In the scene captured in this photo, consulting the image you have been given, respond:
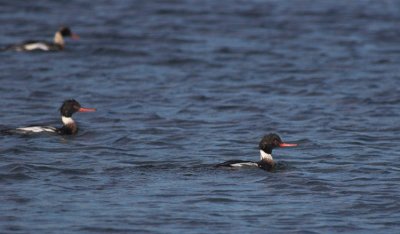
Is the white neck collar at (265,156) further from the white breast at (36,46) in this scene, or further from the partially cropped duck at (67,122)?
the white breast at (36,46)

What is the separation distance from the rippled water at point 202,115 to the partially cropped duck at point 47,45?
19cm

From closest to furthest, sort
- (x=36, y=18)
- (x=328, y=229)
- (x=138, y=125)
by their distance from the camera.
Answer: (x=328, y=229) < (x=138, y=125) < (x=36, y=18)

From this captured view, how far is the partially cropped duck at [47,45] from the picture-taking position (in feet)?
98.3

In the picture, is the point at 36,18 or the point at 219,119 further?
the point at 36,18

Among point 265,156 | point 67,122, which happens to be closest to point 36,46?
point 67,122

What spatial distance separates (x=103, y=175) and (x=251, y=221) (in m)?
3.28

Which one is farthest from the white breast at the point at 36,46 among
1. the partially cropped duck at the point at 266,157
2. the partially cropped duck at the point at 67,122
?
the partially cropped duck at the point at 266,157

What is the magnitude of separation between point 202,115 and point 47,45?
26.7 feet

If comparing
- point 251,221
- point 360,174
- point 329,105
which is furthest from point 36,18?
point 251,221

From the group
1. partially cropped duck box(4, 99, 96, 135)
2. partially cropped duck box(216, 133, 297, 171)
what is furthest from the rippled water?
partially cropped duck box(4, 99, 96, 135)

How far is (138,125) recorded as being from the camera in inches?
869

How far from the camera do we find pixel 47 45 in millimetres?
30328

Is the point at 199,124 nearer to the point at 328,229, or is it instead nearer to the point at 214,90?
the point at 214,90

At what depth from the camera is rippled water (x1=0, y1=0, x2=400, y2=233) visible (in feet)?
49.7
